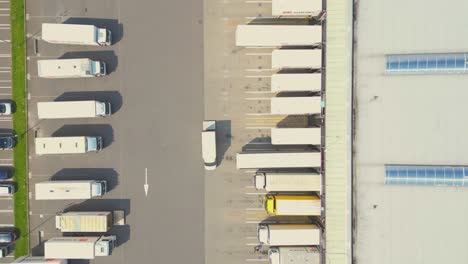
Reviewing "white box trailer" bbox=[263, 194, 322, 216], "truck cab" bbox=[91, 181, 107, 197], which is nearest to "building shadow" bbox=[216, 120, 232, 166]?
"white box trailer" bbox=[263, 194, 322, 216]

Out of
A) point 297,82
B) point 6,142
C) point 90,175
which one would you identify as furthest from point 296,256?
point 6,142

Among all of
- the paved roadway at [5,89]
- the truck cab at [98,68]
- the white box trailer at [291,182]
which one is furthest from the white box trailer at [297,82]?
the paved roadway at [5,89]

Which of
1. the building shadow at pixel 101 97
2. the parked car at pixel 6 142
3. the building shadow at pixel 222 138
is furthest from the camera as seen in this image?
the building shadow at pixel 222 138

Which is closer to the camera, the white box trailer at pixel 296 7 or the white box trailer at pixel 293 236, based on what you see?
the white box trailer at pixel 296 7

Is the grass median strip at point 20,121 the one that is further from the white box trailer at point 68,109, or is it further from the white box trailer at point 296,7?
the white box trailer at point 296,7

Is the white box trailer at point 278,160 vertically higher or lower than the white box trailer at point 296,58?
lower
